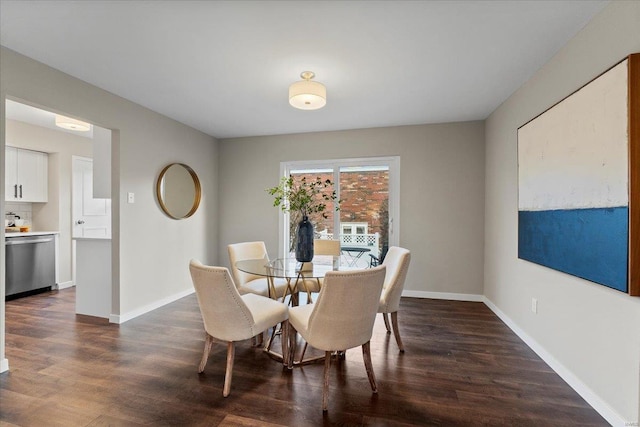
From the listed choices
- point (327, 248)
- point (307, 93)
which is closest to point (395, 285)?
point (327, 248)

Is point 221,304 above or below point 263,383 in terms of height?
above

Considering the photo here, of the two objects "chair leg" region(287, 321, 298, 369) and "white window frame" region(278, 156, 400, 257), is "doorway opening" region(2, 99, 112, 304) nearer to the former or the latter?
"white window frame" region(278, 156, 400, 257)

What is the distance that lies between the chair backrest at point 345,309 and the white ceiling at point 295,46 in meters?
1.59

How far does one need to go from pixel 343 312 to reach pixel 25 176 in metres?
5.28

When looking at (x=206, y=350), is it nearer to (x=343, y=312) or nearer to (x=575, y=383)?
(x=343, y=312)

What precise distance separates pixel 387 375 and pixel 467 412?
0.55 metres

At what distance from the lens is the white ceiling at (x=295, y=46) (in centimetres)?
177

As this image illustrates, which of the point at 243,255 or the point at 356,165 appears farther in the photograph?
the point at 356,165

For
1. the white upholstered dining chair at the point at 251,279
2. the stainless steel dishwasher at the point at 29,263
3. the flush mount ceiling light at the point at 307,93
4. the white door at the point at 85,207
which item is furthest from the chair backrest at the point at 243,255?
the stainless steel dishwasher at the point at 29,263

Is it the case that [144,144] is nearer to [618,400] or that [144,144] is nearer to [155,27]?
[155,27]

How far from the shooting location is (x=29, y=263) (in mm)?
4074

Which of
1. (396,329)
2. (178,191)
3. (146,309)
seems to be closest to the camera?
(396,329)

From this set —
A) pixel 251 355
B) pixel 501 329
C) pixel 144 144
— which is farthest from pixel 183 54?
pixel 501 329

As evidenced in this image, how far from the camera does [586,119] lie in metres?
1.84
